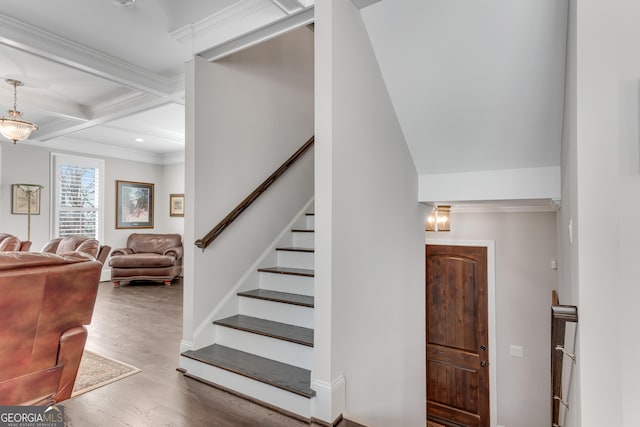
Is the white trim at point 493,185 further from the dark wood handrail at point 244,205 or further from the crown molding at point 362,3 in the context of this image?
the crown molding at point 362,3

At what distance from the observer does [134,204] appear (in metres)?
7.38

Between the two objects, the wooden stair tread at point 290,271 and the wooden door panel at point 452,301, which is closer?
the wooden stair tread at point 290,271

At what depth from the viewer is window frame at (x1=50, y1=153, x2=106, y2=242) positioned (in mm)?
6203

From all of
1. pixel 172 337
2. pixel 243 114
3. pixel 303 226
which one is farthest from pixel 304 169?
pixel 172 337

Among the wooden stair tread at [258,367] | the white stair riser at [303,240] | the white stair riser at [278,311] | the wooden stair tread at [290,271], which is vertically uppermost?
the white stair riser at [303,240]

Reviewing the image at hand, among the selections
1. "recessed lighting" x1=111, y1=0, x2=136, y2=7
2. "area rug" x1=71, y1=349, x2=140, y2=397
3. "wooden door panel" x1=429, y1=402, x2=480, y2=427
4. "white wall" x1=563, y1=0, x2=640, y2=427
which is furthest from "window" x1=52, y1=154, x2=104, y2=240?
"white wall" x1=563, y1=0, x2=640, y2=427

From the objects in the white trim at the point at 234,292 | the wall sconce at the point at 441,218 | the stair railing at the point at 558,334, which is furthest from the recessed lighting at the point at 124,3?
the wall sconce at the point at 441,218

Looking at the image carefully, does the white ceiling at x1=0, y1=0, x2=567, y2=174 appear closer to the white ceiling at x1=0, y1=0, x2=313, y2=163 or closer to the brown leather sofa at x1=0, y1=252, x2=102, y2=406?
the white ceiling at x1=0, y1=0, x2=313, y2=163

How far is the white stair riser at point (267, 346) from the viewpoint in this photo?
235 cm

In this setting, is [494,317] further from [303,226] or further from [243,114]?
[243,114]

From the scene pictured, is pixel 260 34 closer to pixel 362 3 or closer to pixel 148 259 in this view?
pixel 362 3

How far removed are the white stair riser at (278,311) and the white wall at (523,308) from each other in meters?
2.78

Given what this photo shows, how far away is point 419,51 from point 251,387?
2410 millimetres

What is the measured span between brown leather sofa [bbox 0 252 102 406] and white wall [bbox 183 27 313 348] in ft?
2.76
